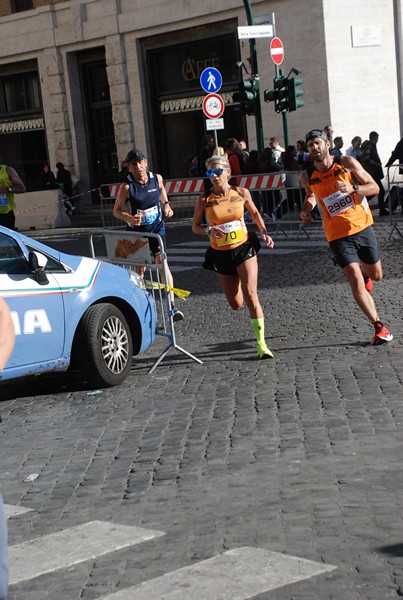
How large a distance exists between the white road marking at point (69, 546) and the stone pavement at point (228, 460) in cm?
6

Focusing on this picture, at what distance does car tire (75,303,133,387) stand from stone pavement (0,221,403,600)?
5.7 inches

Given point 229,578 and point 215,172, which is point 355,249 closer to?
point 215,172

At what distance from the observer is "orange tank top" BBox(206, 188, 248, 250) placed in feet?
33.6

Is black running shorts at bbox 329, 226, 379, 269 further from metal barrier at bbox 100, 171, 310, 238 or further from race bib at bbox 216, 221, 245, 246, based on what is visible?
metal barrier at bbox 100, 171, 310, 238

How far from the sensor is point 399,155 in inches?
905

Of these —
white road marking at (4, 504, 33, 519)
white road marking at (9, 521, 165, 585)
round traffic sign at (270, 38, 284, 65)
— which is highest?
round traffic sign at (270, 38, 284, 65)

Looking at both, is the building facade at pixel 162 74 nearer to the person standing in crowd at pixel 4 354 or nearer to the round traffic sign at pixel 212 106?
the round traffic sign at pixel 212 106

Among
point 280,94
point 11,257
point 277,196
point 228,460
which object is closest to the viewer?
point 228,460

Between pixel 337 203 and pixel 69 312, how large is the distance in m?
2.67

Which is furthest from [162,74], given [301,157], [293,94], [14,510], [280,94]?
[14,510]

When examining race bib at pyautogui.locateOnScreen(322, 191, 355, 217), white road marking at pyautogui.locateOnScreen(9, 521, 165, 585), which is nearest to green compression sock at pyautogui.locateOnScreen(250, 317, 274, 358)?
race bib at pyautogui.locateOnScreen(322, 191, 355, 217)

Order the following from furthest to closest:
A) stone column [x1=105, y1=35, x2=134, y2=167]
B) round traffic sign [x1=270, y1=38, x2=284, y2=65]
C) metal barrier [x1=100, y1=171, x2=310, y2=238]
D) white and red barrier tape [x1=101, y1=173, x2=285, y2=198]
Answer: stone column [x1=105, y1=35, x2=134, y2=167]
round traffic sign [x1=270, y1=38, x2=284, y2=65]
white and red barrier tape [x1=101, y1=173, x2=285, y2=198]
metal barrier [x1=100, y1=171, x2=310, y2=238]

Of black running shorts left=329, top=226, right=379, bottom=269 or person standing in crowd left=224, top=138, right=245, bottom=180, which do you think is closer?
black running shorts left=329, top=226, right=379, bottom=269

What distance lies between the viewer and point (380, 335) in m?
10.1
